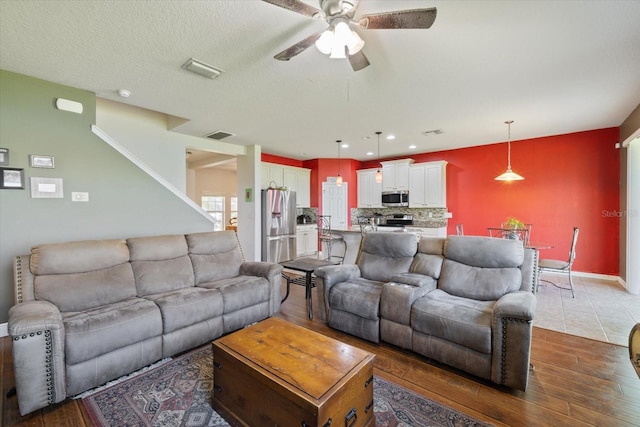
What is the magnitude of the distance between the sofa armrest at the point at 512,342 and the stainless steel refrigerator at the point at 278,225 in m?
4.73

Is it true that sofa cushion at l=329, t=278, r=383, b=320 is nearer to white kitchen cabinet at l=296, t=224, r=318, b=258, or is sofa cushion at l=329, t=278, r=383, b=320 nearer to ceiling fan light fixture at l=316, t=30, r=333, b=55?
ceiling fan light fixture at l=316, t=30, r=333, b=55

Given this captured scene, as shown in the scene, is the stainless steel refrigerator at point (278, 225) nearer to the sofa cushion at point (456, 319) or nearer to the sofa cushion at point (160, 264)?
the sofa cushion at point (160, 264)

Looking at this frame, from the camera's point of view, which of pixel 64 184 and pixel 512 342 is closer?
pixel 512 342

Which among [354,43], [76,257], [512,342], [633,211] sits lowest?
[512,342]

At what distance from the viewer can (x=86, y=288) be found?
8.06ft

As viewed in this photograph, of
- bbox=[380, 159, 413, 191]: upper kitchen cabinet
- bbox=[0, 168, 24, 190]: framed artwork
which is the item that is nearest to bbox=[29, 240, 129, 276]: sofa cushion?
bbox=[0, 168, 24, 190]: framed artwork

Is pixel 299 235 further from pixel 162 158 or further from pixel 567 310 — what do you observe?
pixel 567 310

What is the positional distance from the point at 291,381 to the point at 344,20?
2.08 m

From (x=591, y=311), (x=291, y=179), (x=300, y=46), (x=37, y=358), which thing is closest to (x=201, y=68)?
(x=300, y=46)

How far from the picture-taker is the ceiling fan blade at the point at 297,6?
5.11 feet

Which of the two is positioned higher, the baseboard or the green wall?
the green wall

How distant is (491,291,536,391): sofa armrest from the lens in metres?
1.91

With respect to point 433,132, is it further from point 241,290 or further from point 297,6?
point 241,290

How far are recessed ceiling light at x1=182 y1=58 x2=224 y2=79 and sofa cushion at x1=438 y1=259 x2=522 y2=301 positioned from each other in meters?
3.00
